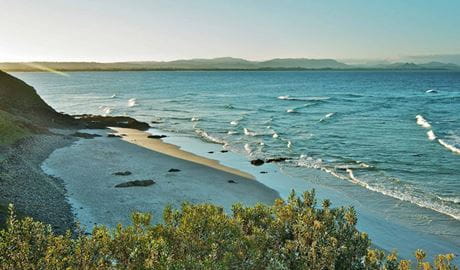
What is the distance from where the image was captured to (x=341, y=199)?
2730 cm

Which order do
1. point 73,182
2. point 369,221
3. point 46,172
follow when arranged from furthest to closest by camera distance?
point 46,172 → point 73,182 → point 369,221

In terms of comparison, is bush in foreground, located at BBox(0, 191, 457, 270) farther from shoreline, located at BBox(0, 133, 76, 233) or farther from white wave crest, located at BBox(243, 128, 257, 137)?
white wave crest, located at BBox(243, 128, 257, 137)

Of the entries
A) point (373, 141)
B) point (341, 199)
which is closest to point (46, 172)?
point (341, 199)

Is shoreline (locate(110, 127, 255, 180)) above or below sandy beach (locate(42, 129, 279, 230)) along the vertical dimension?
below

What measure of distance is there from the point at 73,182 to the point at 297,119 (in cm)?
4380

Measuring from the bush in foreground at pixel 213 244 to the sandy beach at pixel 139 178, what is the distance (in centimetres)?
1310

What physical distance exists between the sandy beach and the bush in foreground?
13.1 metres

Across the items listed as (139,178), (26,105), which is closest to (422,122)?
(139,178)

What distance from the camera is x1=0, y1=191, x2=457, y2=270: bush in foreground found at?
8.10 meters

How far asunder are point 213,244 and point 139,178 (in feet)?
79.1

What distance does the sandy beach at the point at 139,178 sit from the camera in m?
24.8

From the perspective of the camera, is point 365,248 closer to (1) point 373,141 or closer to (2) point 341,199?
(2) point 341,199

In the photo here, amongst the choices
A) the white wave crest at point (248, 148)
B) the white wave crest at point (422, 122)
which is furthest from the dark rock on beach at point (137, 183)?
the white wave crest at point (422, 122)

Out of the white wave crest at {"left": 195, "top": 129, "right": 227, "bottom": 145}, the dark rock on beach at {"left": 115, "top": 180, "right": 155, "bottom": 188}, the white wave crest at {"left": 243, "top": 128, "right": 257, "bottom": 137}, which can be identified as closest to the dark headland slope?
the dark rock on beach at {"left": 115, "top": 180, "right": 155, "bottom": 188}
